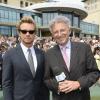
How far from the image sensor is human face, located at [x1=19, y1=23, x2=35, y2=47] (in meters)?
3.69

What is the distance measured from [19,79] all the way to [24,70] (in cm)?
11

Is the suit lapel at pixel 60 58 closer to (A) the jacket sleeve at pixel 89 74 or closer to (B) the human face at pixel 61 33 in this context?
(B) the human face at pixel 61 33

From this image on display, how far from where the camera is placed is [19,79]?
368cm

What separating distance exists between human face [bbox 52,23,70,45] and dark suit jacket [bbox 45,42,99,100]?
12 centimetres

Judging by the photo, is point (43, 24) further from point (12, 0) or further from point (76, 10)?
point (12, 0)

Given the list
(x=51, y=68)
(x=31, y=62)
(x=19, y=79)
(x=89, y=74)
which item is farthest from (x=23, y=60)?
(x=89, y=74)

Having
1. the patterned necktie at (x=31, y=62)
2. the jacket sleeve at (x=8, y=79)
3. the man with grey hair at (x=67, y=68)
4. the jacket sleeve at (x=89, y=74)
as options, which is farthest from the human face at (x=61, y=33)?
the jacket sleeve at (x=8, y=79)

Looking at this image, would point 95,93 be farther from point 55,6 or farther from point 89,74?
point 55,6

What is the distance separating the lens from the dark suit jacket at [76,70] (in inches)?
137

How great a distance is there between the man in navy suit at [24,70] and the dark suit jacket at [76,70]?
17 cm

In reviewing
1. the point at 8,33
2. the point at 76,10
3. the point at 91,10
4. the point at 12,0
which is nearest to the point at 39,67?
the point at 8,33

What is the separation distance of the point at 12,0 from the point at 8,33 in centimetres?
2762

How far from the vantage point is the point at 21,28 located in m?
3.74

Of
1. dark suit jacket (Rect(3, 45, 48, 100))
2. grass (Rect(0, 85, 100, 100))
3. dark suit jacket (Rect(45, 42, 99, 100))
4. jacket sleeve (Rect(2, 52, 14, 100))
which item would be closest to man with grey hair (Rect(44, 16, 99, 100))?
dark suit jacket (Rect(45, 42, 99, 100))
